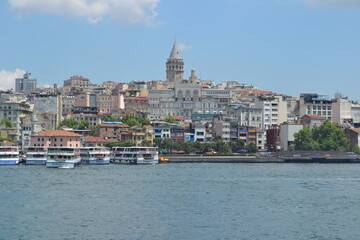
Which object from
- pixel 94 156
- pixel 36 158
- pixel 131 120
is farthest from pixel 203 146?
pixel 36 158

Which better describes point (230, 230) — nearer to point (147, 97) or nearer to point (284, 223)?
point (284, 223)

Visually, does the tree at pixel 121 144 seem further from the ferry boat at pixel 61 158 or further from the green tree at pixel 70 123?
the ferry boat at pixel 61 158

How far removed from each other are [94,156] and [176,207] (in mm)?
48124

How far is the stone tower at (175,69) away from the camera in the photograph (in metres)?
189

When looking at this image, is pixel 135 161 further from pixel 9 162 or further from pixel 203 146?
pixel 203 146

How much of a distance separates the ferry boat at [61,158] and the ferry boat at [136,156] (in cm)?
973

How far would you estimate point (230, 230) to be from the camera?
36594mm

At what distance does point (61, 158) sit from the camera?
8050cm

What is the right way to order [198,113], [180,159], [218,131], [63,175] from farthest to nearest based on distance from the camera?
[198,113], [218,131], [180,159], [63,175]

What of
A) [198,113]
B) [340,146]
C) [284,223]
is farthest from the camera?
[198,113]

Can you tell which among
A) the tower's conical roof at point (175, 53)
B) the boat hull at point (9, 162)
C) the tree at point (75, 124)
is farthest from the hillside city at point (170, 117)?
the tower's conical roof at point (175, 53)

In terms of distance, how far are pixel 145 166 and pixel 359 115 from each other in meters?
63.0

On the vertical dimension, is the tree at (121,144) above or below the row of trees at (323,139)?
below

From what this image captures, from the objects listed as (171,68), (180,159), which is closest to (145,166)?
(180,159)
